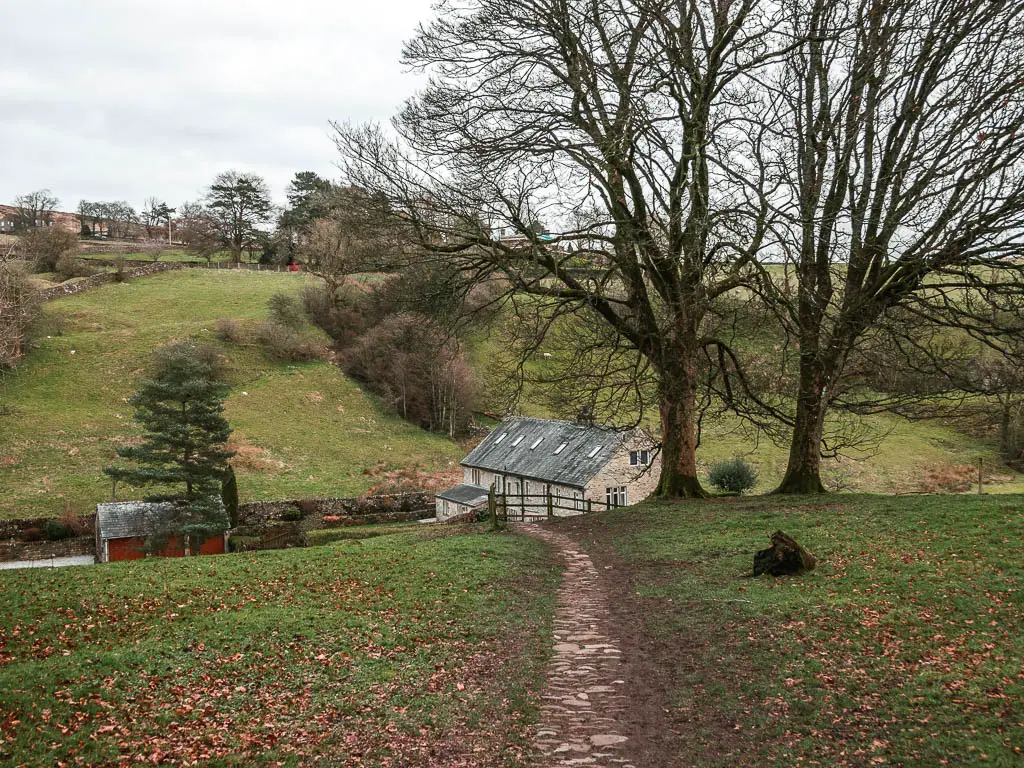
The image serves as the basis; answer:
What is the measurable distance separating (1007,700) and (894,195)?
1184 centimetres

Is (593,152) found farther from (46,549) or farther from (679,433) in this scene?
(46,549)

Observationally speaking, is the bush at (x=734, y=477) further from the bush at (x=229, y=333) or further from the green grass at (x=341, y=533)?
the bush at (x=229, y=333)

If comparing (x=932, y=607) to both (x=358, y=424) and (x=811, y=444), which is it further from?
(x=358, y=424)

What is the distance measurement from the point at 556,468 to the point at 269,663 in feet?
89.4

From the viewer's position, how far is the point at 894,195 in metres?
15.4

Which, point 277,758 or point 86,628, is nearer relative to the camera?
point 277,758

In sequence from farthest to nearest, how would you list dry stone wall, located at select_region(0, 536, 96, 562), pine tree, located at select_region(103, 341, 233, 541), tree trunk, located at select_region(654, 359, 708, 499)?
dry stone wall, located at select_region(0, 536, 96, 562) → pine tree, located at select_region(103, 341, 233, 541) → tree trunk, located at select_region(654, 359, 708, 499)

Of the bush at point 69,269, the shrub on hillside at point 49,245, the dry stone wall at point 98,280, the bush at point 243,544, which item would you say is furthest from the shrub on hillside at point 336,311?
the bush at point 243,544

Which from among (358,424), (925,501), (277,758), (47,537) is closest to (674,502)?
(925,501)

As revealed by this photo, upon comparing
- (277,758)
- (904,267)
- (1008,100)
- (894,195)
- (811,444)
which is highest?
(1008,100)

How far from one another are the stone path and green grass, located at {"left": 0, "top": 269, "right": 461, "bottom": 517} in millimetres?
29645

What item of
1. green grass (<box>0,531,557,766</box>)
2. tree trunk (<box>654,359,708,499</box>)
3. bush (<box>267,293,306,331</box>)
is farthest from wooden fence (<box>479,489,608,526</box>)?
bush (<box>267,293,306,331</box>)

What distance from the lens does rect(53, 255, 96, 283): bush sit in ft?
221

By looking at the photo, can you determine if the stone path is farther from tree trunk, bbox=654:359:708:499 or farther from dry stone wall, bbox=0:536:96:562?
dry stone wall, bbox=0:536:96:562
